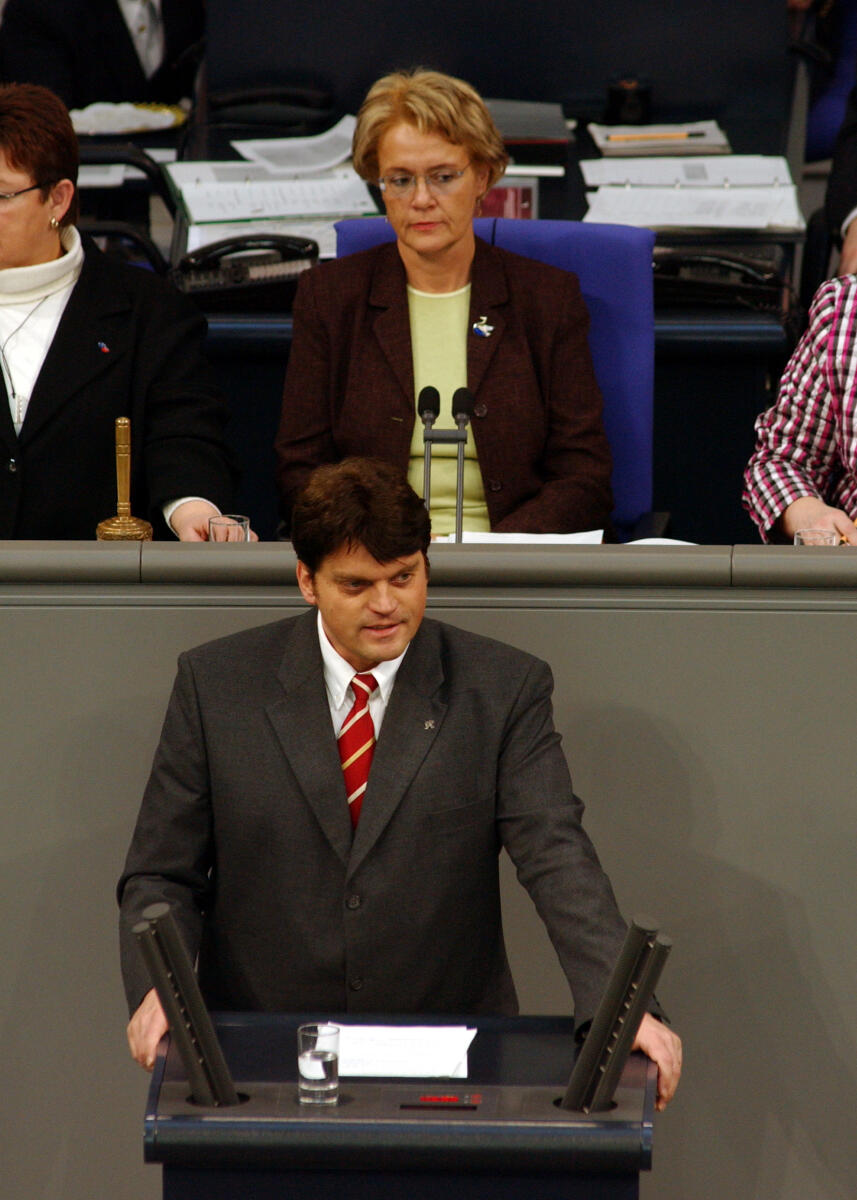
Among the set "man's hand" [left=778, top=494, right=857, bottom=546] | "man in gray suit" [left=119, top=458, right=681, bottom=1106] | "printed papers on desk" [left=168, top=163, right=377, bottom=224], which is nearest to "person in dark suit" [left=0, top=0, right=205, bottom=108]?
"printed papers on desk" [left=168, top=163, right=377, bottom=224]

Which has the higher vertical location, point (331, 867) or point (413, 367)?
point (413, 367)

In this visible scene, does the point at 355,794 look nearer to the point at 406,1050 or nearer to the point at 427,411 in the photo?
the point at 406,1050

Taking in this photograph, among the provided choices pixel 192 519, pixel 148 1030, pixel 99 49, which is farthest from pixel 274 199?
pixel 148 1030

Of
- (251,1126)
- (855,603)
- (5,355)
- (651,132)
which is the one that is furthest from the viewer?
(651,132)

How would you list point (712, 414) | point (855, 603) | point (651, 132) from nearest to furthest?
point (855, 603) → point (712, 414) → point (651, 132)

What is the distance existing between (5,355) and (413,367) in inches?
26.8

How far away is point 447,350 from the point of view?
3.02 m

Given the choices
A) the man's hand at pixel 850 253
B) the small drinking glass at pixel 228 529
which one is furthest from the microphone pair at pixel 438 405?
the man's hand at pixel 850 253

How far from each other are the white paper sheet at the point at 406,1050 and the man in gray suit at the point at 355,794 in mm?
184

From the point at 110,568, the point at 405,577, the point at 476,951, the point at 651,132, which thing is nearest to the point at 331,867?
the point at 476,951

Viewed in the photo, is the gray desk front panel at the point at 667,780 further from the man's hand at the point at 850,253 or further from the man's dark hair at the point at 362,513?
the man's hand at the point at 850,253

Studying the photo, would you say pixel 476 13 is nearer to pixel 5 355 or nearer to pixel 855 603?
pixel 5 355

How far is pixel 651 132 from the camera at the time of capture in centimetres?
447

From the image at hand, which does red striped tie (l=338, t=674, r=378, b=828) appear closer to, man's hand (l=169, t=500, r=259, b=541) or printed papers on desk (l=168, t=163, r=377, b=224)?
man's hand (l=169, t=500, r=259, b=541)
